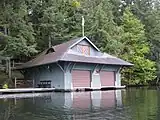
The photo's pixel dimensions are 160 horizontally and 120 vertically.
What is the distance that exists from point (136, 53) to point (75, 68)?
15211 millimetres

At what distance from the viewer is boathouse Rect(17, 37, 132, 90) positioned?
2741 cm

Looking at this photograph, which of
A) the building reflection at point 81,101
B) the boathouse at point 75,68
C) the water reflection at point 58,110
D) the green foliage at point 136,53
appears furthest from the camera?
the green foliage at point 136,53

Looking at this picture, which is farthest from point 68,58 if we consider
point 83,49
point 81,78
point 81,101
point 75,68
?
point 81,101

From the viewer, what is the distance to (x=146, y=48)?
A: 1626 inches

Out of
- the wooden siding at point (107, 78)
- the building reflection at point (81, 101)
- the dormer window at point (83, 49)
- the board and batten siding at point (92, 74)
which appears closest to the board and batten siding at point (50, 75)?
the board and batten siding at point (92, 74)

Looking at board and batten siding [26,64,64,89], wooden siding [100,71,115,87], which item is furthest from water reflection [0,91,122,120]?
wooden siding [100,71,115,87]

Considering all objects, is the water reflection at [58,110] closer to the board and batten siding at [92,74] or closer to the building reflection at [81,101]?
the building reflection at [81,101]

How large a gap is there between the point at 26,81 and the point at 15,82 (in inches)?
79.2

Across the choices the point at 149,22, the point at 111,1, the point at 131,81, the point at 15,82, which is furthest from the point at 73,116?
the point at 111,1

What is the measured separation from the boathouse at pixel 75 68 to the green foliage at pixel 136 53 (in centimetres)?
825

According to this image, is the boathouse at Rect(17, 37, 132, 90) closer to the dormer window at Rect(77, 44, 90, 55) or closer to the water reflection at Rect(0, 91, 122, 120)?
the dormer window at Rect(77, 44, 90, 55)

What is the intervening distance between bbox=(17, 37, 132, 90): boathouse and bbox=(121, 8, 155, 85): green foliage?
825 cm

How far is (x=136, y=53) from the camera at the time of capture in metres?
40.9

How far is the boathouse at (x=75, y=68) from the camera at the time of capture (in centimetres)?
2741
